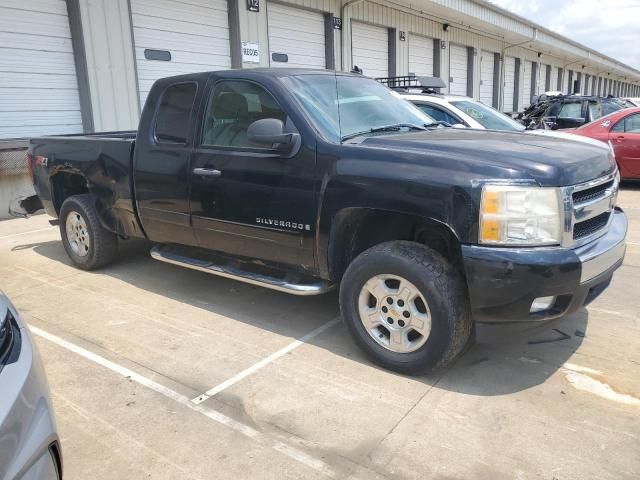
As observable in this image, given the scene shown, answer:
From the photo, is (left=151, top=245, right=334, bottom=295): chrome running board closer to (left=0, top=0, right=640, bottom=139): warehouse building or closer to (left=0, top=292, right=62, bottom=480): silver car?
(left=0, top=292, right=62, bottom=480): silver car

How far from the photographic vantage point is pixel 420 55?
20.1 m

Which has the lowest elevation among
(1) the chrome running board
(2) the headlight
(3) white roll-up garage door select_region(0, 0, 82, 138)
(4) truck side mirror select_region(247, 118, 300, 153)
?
(1) the chrome running board

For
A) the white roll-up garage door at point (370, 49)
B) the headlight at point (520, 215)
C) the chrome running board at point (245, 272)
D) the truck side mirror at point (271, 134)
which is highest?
the white roll-up garage door at point (370, 49)

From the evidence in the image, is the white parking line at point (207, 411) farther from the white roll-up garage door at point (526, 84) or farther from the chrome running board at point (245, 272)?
the white roll-up garage door at point (526, 84)

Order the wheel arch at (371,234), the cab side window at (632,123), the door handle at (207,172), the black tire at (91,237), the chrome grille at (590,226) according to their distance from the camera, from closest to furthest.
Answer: the chrome grille at (590,226) → the wheel arch at (371,234) → the door handle at (207,172) → the black tire at (91,237) → the cab side window at (632,123)

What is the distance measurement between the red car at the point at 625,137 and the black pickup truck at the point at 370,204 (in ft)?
24.7

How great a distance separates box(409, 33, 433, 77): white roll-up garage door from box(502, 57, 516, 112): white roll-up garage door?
27.1ft

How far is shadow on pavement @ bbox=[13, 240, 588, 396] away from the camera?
3.34 meters

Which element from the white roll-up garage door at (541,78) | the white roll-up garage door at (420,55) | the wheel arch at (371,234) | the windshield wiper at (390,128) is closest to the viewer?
the wheel arch at (371,234)

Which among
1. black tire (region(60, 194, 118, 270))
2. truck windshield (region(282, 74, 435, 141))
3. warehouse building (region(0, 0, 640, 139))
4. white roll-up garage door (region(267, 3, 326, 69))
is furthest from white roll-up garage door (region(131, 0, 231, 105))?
truck windshield (region(282, 74, 435, 141))

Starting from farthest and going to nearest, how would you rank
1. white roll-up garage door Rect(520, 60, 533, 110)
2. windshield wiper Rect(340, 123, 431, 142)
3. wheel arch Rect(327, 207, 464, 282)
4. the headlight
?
white roll-up garage door Rect(520, 60, 533, 110) < windshield wiper Rect(340, 123, 431, 142) < wheel arch Rect(327, 207, 464, 282) < the headlight

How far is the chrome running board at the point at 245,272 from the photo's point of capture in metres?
3.88

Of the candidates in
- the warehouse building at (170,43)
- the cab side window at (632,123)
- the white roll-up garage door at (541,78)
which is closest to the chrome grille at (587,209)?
the cab side window at (632,123)

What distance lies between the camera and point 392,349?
3.46 m
